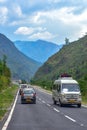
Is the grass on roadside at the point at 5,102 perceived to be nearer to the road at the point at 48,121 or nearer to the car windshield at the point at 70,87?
the road at the point at 48,121

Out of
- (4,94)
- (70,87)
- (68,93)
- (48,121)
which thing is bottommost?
(48,121)

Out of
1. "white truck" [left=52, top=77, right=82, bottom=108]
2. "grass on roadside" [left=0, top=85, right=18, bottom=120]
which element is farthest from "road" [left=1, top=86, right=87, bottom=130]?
"white truck" [left=52, top=77, right=82, bottom=108]

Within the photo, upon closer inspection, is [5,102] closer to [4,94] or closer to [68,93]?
[68,93]

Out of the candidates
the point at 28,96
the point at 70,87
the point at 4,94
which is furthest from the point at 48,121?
the point at 4,94

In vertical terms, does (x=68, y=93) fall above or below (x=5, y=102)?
above

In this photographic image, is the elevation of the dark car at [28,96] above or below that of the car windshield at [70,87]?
below

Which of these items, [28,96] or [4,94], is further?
[4,94]

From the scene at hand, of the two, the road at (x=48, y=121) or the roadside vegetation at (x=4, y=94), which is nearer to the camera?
the road at (x=48, y=121)

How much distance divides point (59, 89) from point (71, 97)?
6.96ft

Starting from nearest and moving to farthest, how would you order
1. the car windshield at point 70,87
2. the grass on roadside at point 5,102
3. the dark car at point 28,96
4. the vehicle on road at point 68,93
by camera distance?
the grass on roadside at point 5,102
the vehicle on road at point 68,93
the car windshield at point 70,87
the dark car at point 28,96

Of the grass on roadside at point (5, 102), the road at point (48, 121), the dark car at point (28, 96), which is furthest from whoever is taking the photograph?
the dark car at point (28, 96)

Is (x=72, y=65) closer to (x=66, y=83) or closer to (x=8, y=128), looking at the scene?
(x=66, y=83)

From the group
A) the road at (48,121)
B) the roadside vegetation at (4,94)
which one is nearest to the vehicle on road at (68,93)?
the roadside vegetation at (4,94)

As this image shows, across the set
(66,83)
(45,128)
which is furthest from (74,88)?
(45,128)
